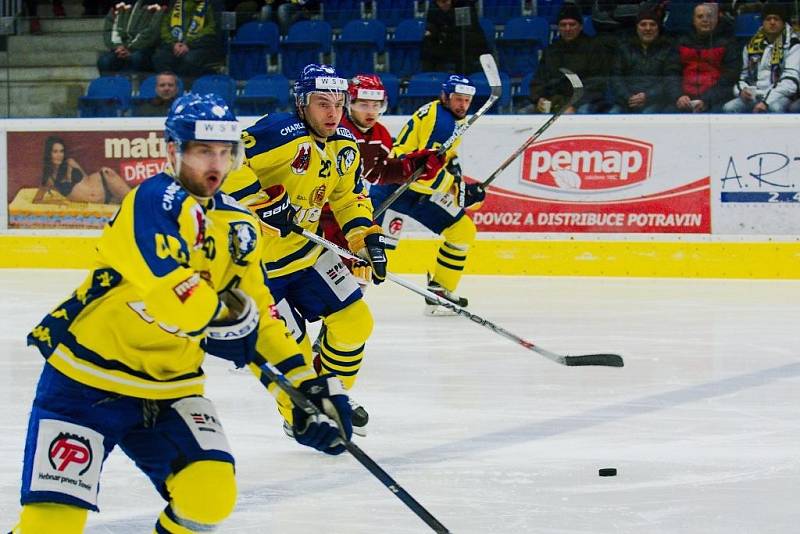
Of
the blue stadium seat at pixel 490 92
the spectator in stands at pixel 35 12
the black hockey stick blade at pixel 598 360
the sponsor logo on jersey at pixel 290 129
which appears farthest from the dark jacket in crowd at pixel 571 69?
the sponsor logo on jersey at pixel 290 129

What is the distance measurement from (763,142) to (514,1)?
1.84 metres

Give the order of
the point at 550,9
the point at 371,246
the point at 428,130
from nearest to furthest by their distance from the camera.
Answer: the point at 371,246 → the point at 428,130 → the point at 550,9

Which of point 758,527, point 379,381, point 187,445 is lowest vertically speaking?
point 379,381

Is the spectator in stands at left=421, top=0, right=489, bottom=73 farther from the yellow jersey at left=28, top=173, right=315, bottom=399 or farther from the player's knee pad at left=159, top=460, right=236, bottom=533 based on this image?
the player's knee pad at left=159, top=460, right=236, bottom=533

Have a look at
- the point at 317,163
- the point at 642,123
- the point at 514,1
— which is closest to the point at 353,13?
the point at 514,1

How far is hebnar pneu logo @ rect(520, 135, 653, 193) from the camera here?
8180mm

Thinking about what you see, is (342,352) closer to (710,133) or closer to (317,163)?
(317,163)

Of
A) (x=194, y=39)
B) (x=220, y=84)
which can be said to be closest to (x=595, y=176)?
(x=220, y=84)

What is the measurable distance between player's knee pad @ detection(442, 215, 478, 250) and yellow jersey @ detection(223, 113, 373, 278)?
113 inches

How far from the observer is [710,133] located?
8.05 meters

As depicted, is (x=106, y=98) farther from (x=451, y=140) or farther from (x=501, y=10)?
(x=451, y=140)

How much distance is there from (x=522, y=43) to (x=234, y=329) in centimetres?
→ 653

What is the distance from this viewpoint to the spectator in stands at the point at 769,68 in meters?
7.96

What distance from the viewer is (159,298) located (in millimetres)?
2141
